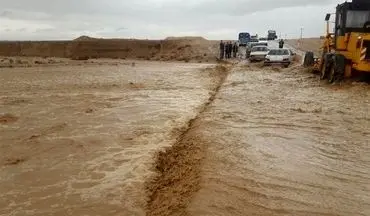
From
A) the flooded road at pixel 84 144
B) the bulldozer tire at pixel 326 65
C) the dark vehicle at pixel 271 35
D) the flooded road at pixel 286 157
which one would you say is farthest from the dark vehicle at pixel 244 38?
the flooded road at pixel 286 157

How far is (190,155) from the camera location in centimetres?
877

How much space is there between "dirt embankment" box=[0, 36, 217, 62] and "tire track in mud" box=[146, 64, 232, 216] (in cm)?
4471

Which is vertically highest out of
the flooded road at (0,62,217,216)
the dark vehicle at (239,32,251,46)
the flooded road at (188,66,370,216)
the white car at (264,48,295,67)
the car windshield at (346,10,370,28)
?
the car windshield at (346,10,370,28)

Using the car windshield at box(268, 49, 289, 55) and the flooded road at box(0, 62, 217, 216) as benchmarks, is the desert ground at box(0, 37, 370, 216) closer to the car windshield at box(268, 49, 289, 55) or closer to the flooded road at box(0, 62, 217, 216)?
the flooded road at box(0, 62, 217, 216)

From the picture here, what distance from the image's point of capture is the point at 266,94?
1730 centimetres

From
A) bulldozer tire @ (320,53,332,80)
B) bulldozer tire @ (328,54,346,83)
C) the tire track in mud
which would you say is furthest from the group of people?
the tire track in mud

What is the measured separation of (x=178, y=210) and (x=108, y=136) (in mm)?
5388

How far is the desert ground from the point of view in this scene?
6383 mm

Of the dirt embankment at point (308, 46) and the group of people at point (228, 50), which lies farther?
the dirt embankment at point (308, 46)

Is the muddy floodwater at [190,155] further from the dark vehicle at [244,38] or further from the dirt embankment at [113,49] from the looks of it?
the dark vehicle at [244,38]

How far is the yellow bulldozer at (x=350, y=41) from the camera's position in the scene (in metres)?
17.5

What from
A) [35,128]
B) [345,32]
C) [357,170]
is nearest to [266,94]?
[345,32]

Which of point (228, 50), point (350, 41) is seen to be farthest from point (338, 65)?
point (228, 50)

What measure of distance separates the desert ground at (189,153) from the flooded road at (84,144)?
0.09 ft
